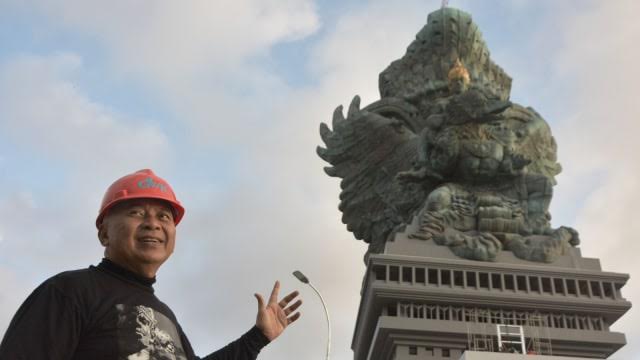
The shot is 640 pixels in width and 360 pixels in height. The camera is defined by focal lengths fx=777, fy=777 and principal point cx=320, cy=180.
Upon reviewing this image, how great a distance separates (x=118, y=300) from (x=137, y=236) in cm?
49

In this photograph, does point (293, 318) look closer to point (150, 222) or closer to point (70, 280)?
point (150, 222)

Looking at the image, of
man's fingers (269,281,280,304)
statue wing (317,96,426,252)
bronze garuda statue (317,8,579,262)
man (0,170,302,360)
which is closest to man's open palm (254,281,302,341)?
man's fingers (269,281,280,304)

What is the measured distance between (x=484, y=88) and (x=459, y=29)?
631 centimetres

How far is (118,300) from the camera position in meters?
4.45

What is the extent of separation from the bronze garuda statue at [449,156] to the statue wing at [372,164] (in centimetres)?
8

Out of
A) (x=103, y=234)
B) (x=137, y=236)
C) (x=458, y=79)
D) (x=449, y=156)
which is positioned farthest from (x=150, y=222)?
(x=458, y=79)

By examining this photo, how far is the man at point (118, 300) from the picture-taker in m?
4.08

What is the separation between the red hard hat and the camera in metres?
4.80

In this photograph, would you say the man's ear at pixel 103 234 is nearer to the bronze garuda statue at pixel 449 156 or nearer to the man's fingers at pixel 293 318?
the man's fingers at pixel 293 318

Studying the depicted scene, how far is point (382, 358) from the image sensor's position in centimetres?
5472

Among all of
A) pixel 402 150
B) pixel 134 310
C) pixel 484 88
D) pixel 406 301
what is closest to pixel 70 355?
pixel 134 310

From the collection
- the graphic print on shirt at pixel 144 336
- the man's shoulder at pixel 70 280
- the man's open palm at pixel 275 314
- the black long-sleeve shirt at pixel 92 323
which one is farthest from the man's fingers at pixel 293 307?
the man's shoulder at pixel 70 280

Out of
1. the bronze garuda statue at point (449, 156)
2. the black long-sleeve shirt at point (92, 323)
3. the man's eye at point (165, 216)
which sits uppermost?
the bronze garuda statue at point (449, 156)

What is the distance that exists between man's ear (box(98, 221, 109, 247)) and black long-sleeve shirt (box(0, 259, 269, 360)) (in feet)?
0.80
